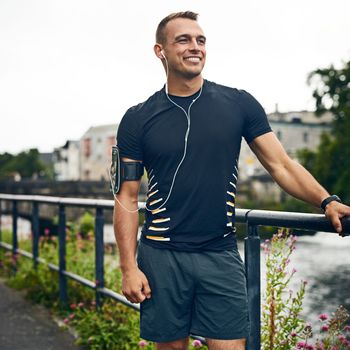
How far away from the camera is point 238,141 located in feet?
7.73

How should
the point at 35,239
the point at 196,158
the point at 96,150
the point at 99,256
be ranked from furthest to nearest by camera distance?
the point at 96,150, the point at 35,239, the point at 99,256, the point at 196,158

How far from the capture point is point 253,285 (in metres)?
2.72

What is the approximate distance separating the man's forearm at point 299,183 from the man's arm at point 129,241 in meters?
0.54

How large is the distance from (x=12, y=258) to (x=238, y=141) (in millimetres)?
5411

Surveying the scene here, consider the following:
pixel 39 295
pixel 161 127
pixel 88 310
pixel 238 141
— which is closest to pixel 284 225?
pixel 238 141

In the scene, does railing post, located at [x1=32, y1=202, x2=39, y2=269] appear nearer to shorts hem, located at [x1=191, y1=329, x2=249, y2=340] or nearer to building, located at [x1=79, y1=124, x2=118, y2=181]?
shorts hem, located at [x1=191, y1=329, x2=249, y2=340]

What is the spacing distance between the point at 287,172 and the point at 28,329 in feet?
10.3

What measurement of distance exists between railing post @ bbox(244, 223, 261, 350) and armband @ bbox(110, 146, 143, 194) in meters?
0.62

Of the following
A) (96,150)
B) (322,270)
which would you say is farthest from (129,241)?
(96,150)

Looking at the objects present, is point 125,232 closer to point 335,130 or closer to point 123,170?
point 123,170

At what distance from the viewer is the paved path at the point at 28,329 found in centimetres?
443

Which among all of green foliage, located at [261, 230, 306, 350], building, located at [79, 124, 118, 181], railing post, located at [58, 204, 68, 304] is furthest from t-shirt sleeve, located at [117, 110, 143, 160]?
building, located at [79, 124, 118, 181]

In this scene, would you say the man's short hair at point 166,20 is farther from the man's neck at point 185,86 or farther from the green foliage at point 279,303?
the green foliage at point 279,303

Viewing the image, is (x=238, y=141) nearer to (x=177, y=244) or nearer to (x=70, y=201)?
(x=177, y=244)
